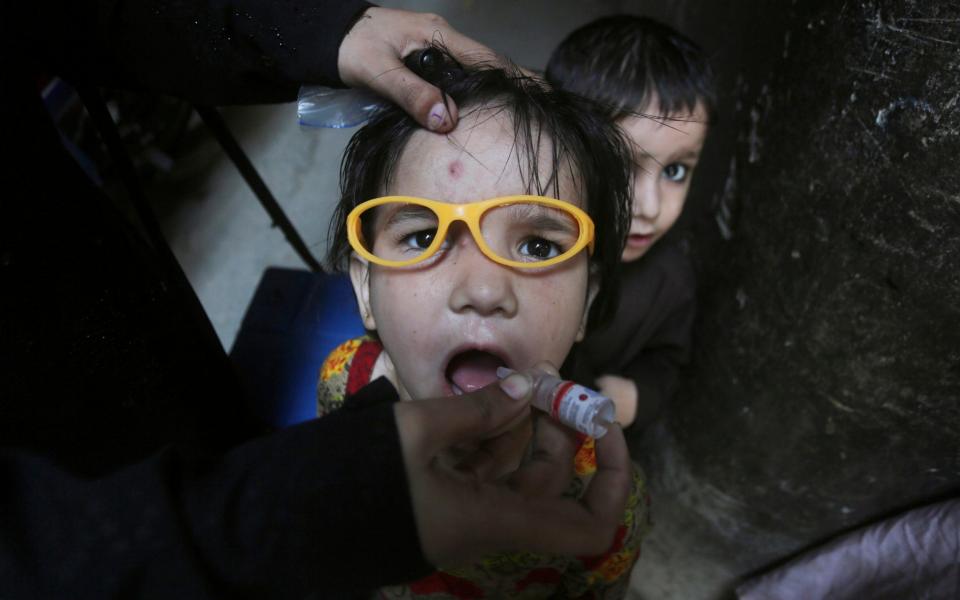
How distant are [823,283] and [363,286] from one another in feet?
2.71

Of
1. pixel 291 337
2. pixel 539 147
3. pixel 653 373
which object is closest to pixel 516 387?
pixel 539 147

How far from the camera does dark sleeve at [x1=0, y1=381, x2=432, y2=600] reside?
50 cm

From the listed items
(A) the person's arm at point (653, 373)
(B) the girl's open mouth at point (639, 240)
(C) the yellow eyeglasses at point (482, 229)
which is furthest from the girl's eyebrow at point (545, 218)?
(A) the person's arm at point (653, 373)

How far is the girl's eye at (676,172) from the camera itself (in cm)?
134

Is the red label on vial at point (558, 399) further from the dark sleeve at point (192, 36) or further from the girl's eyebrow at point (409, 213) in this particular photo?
the dark sleeve at point (192, 36)

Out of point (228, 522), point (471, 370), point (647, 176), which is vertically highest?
point (647, 176)

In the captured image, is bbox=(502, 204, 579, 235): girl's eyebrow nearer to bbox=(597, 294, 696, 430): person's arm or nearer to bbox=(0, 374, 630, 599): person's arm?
bbox=(0, 374, 630, 599): person's arm

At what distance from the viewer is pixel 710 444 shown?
1.54 m

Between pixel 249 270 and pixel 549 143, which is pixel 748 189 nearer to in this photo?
Answer: pixel 549 143

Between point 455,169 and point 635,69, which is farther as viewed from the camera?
point 635,69

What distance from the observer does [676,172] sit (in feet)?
4.41

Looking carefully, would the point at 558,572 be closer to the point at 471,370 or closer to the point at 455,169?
the point at 471,370

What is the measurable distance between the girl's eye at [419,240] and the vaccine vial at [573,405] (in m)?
0.29

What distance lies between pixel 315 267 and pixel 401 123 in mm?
1062
